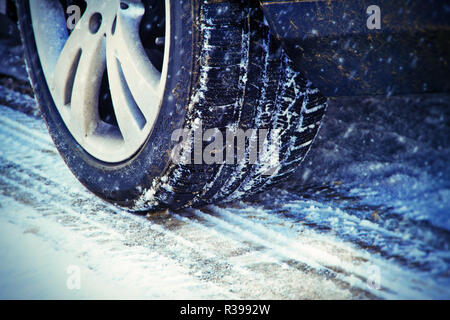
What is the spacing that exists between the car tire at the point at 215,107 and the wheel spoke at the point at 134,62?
0.27 ft

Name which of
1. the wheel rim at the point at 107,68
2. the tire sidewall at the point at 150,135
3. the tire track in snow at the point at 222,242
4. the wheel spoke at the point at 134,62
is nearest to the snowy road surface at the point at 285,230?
the tire track in snow at the point at 222,242

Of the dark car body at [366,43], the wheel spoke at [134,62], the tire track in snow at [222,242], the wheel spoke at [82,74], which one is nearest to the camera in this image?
the dark car body at [366,43]

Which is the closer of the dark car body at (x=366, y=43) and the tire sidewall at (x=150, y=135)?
the dark car body at (x=366, y=43)

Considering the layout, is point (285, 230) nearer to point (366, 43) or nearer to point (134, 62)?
point (366, 43)

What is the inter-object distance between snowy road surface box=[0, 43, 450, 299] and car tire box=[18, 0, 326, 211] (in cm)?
14

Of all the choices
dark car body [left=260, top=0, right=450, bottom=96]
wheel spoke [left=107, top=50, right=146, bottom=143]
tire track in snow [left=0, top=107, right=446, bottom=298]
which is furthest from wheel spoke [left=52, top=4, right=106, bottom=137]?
dark car body [left=260, top=0, right=450, bottom=96]

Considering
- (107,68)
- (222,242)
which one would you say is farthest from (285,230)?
(107,68)

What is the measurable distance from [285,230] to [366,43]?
2.36ft

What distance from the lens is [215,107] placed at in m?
1.29

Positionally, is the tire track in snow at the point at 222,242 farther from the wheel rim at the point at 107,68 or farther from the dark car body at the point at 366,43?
the dark car body at the point at 366,43

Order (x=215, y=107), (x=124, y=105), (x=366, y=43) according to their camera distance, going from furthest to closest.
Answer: (x=124, y=105) < (x=215, y=107) < (x=366, y=43)

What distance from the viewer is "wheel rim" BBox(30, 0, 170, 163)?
4.85 ft

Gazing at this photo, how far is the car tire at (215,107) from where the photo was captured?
125 cm
